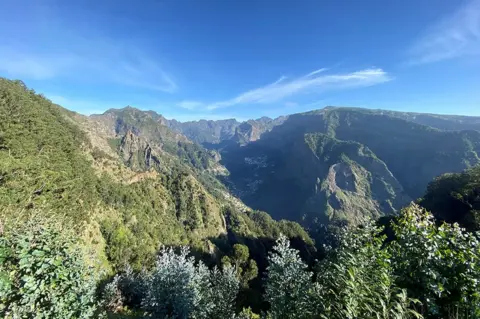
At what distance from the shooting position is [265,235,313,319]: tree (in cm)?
1389

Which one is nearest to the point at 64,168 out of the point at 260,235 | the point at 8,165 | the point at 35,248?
the point at 8,165

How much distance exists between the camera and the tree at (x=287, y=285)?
13.9 m

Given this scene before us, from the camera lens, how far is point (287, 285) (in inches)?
607

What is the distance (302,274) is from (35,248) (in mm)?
13886

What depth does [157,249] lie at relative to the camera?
8519cm

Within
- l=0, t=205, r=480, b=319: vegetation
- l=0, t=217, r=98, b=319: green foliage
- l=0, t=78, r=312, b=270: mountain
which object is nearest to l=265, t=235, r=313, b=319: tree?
l=0, t=205, r=480, b=319: vegetation

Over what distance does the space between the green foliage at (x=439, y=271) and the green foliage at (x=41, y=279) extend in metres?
13.0

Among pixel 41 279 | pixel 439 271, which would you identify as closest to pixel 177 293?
Result: pixel 41 279

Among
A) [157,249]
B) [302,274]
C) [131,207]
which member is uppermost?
[302,274]

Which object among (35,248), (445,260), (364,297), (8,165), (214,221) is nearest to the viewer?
(364,297)

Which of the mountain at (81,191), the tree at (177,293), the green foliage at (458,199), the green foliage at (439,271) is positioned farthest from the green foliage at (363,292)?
the green foliage at (458,199)

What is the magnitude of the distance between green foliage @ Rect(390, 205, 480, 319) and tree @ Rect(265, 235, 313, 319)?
18.4ft

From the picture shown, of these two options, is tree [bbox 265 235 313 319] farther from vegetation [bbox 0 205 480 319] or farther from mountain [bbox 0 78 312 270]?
mountain [bbox 0 78 312 270]

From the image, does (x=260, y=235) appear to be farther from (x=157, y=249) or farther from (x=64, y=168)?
(x=64, y=168)
